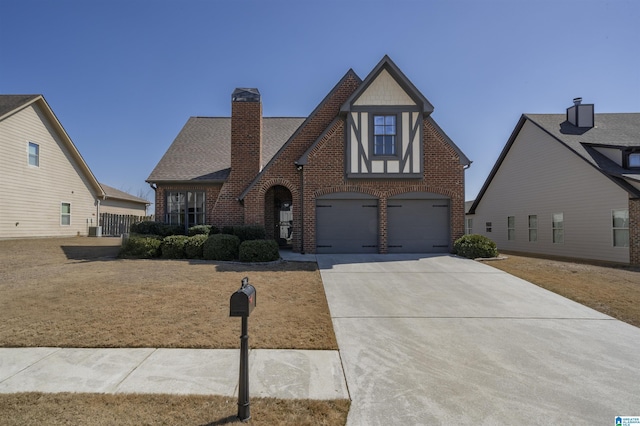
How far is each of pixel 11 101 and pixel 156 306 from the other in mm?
20869

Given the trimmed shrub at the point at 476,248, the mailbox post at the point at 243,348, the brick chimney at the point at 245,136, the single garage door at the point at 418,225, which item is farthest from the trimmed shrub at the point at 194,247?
the trimmed shrub at the point at 476,248

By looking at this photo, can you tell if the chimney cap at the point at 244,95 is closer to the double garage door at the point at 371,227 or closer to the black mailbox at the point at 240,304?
the double garage door at the point at 371,227

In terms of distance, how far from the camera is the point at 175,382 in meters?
3.54

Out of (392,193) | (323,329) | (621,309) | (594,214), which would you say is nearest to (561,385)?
(323,329)

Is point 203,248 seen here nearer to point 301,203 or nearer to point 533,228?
point 301,203

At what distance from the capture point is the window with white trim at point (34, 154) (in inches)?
725

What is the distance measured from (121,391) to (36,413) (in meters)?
0.68

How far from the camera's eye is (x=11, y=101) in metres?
18.3

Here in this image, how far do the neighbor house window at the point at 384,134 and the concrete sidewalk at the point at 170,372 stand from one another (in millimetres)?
10700

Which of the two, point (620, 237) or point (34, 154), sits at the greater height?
point (34, 154)

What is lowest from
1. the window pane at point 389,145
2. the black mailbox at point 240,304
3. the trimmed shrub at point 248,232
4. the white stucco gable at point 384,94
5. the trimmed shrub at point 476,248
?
the trimmed shrub at point 476,248

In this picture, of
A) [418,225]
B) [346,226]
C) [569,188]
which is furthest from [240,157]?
[569,188]

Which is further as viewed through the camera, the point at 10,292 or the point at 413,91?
the point at 413,91

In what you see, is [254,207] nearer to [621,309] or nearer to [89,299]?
[89,299]
